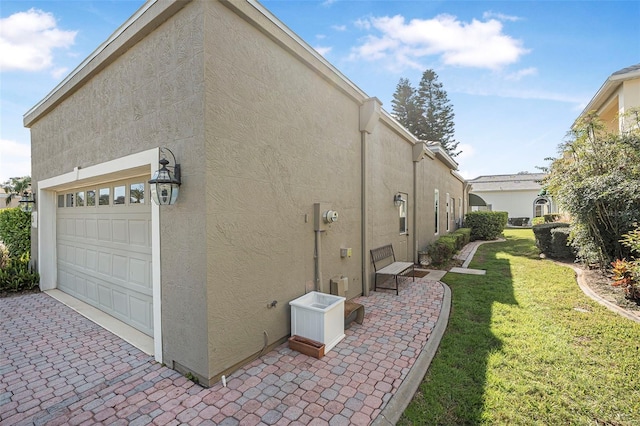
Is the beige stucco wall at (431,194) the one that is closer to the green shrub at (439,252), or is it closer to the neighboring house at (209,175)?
the green shrub at (439,252)

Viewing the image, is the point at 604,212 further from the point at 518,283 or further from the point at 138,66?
the point at 138,66

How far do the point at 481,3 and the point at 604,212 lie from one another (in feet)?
24.4

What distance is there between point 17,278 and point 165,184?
8.93m

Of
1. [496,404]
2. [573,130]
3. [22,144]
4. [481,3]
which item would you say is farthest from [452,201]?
[22,144]

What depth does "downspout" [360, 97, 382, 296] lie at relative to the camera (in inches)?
310

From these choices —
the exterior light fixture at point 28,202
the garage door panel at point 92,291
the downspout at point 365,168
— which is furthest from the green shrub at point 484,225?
the exterior light fixture at point 28,202

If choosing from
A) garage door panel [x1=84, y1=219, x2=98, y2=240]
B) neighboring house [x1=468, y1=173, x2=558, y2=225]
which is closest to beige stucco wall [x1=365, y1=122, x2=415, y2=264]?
garage door panel [x1=84, y1=219, x2=98, y2=240]

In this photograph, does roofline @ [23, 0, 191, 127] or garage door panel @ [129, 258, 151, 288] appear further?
garage door panel @ [129, 258, 151, 288]

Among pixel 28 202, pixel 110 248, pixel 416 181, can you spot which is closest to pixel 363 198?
pixel 416 181

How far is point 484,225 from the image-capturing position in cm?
2119

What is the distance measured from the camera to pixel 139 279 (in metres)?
5.61

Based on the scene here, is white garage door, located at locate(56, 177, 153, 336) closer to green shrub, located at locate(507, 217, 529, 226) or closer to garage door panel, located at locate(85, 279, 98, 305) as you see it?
garage door panel, located at locate(85, 279, 98, 305)

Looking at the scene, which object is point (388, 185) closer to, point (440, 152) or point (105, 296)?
point (440, 152)

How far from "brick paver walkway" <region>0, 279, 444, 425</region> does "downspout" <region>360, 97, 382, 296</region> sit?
227 cm
